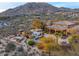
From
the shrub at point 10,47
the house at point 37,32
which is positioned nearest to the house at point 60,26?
the house at point 37,32

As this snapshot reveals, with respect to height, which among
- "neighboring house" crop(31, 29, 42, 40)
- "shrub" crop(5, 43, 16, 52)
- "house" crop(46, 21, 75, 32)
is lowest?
"shrub" crop(5, 43, 16, 52)

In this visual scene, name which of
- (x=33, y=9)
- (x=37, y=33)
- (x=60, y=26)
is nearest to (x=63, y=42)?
(x=60, y=26)

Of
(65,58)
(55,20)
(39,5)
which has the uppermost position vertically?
(39,5)

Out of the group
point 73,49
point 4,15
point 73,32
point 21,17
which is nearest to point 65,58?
point 73,49

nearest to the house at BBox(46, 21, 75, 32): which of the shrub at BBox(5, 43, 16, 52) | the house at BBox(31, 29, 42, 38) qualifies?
the house at BBox(31, 29, 42, 38)

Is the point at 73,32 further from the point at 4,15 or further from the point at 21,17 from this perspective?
the point at 4,15

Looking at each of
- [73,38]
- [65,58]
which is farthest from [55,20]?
[65,58]

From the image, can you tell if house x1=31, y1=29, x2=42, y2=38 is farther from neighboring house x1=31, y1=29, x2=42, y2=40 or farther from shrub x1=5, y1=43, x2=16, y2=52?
shrub x1=5, y1=43, x2=16, y2=52

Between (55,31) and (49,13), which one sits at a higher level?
(49,13)
